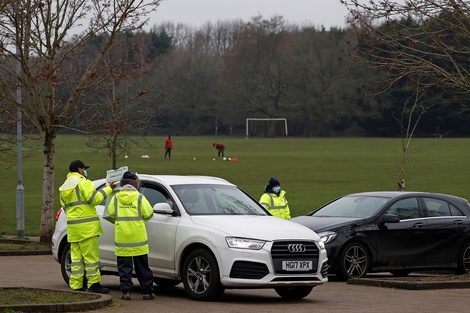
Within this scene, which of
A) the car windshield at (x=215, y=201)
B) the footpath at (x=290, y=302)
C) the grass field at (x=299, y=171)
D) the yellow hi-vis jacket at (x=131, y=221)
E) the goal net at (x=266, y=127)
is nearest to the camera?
the footpath at (x=290, y=302)

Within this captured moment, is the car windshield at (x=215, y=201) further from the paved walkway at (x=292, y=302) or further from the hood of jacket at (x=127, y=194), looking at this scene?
the paved walkway at (x=292, y=302)

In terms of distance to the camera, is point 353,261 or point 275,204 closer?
point 353,261

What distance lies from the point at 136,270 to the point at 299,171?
155ft

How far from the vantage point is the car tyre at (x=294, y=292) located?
14352 millimetres

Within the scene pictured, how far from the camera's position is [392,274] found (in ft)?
64.4

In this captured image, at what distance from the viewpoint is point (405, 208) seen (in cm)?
1861

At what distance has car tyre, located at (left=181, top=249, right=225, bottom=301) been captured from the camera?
13.5 metres

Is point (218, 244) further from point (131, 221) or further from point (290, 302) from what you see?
point (290, 302)

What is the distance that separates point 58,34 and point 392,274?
8979 mm

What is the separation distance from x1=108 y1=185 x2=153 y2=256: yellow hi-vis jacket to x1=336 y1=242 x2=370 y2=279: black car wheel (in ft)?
15.3

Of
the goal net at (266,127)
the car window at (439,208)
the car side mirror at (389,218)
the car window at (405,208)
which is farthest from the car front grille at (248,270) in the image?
the goal net at (266,127)

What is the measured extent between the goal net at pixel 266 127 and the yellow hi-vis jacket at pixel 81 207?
120774mm

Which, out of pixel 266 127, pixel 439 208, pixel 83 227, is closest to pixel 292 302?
pixel 83 227

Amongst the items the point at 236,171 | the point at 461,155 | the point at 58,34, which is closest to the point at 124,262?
the point at 58,34
